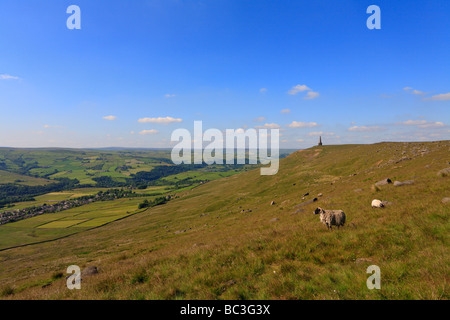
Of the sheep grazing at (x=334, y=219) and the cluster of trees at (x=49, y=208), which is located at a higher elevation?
the sheep grazing at (x=334, y=219)

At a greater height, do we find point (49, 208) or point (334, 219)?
point (334, 219)

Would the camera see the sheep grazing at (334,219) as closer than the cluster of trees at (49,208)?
Yes

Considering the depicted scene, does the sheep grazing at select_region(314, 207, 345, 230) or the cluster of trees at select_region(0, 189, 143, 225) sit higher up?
the sheep grazing at select_region(314, 207, 345, 230)

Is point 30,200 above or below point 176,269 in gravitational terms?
below

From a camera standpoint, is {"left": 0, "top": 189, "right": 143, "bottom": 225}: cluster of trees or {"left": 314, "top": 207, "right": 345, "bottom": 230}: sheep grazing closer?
{"left": 314, "top": 207, "right": 345, "bottom": 230}: sheep grazing

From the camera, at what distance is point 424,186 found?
1673cm

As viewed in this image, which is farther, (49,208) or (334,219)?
(49,208)
